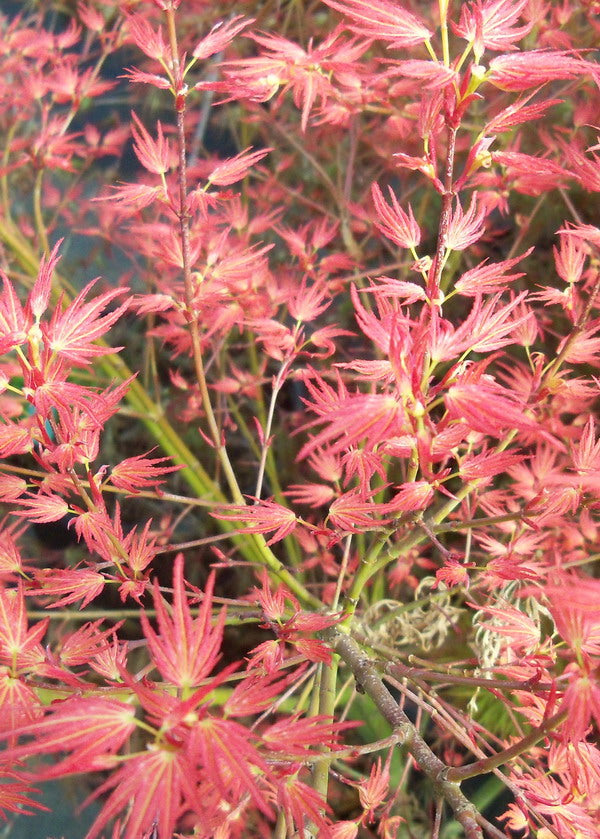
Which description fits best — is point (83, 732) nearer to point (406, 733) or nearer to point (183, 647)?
point (183, 647)

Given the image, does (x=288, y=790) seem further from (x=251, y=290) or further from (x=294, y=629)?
(x=251, y=290)

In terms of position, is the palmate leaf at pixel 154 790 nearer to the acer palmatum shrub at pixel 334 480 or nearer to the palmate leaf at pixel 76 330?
the acer palmatum shrub at pixel 334 480

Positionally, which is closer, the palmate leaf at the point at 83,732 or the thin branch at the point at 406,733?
the palmate leaf at the point at 83,732

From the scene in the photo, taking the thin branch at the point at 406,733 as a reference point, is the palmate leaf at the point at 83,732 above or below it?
above

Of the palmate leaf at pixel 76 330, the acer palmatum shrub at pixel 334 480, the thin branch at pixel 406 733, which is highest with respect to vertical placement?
the palmate leaf at pixel 76 330

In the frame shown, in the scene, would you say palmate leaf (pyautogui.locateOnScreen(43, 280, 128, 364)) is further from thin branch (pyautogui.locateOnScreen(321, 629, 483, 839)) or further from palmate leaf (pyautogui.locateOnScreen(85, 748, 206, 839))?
thin branch (pyautogui.locateOnScreen(321, 629, 483, 839))

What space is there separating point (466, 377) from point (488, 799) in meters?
0.81

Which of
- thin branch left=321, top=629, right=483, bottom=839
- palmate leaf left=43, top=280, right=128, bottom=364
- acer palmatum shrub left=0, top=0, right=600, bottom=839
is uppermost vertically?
palmate leaf left=43, top=280, right=128, bottom=364

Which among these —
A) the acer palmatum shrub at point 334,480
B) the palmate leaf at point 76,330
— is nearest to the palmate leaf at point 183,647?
the acer palmatum shrub at point 334,480

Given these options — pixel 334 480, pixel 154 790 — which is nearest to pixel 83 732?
pixel 154 790

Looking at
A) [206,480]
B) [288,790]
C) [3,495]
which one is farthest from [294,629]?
[206,480]

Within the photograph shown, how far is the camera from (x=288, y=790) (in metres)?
0.36

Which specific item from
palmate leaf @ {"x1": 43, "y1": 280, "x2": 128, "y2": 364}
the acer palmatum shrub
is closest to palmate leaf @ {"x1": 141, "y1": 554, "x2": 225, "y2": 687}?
the acer palmatum shrub

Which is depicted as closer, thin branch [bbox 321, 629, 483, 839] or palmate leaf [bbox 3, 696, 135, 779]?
palmate leaf [bbox 3, 696, 135, 779]
